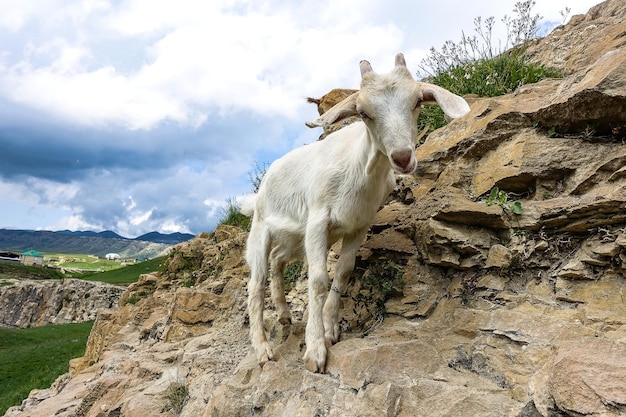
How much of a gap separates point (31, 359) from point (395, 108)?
20032 mm

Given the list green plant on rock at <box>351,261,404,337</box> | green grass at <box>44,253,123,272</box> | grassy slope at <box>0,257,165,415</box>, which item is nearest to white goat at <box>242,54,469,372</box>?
green plant on rock at <box>351,261,404,337</box>

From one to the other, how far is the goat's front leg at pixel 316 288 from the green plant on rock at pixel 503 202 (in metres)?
1.75

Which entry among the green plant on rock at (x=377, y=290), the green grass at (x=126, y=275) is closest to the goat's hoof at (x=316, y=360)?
the green plant on rock at (x=377, y=290)

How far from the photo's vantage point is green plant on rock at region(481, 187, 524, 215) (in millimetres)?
4352

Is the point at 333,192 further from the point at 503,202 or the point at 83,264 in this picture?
the point at 83,264

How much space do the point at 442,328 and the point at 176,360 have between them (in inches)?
161

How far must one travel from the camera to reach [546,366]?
9.29 ft

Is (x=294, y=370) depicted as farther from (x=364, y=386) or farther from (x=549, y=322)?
(x=549, y=322)

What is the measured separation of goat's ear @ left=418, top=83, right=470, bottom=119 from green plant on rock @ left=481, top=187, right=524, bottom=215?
4.69ft

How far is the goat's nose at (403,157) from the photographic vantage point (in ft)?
10.8

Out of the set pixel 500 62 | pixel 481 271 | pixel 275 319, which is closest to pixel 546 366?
pixel 481 271

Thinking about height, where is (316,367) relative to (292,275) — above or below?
below

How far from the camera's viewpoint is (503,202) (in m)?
4.47

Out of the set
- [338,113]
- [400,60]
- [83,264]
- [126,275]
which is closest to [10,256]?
[83,264]
